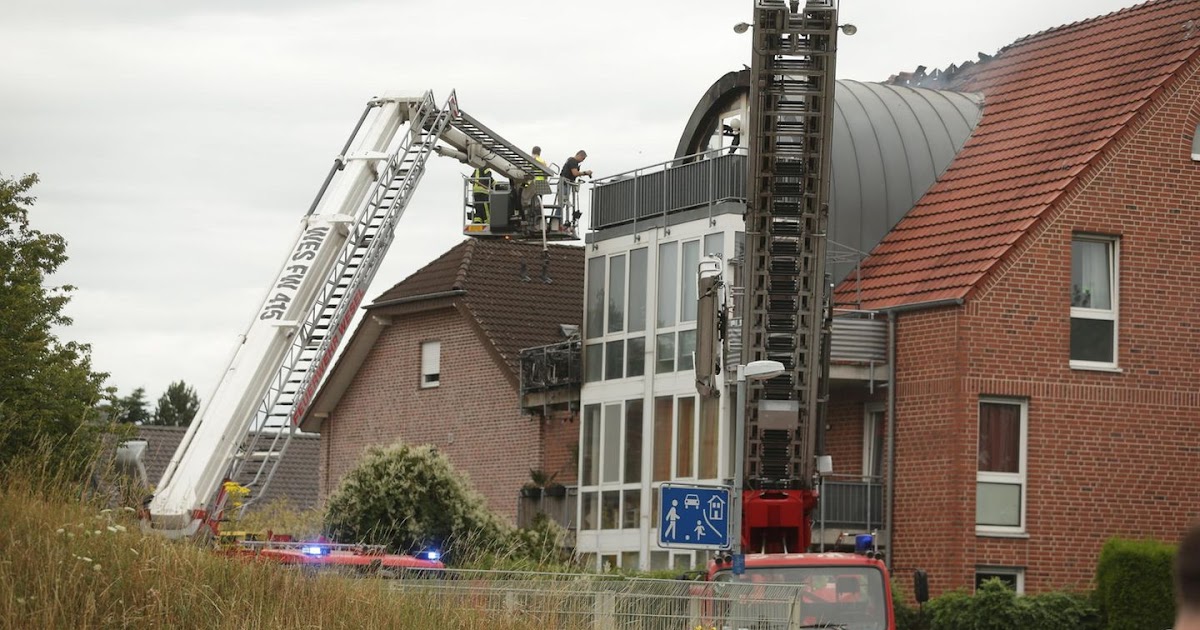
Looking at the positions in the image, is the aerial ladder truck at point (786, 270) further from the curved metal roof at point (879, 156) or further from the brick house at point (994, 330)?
the curved metal roof at point (879, 156)

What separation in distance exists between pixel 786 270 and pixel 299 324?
7.77 m

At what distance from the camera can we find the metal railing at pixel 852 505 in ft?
85.3

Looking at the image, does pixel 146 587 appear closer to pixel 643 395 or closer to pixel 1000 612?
pixel 1000 612

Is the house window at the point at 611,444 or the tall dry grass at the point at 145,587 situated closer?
the tall dry grass at the point at 145,587

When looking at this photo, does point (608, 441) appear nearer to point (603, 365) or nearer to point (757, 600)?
point (603, 365)

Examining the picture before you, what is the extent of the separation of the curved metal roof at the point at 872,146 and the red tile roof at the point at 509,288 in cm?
698

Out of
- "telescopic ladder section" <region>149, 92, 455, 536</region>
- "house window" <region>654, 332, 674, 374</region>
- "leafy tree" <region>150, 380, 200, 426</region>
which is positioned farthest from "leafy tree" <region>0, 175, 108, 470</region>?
"leafy tree" <region>150, 380, 200, 426</region>

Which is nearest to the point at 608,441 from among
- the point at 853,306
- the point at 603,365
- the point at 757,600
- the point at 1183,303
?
the point at 603,365

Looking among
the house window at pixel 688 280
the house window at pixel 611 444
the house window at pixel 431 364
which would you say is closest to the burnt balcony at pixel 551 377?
the house window at pixel 611 444

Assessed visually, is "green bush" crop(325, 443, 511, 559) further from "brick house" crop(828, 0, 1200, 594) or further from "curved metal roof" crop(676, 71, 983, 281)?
"curved metal roof" crop(676, 71, 983, 281)

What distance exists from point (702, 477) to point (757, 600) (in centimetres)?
1250

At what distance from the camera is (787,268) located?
879 inches

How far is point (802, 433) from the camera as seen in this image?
21922 millimetres

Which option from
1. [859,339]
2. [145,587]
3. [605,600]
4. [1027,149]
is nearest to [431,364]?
[859,339]
